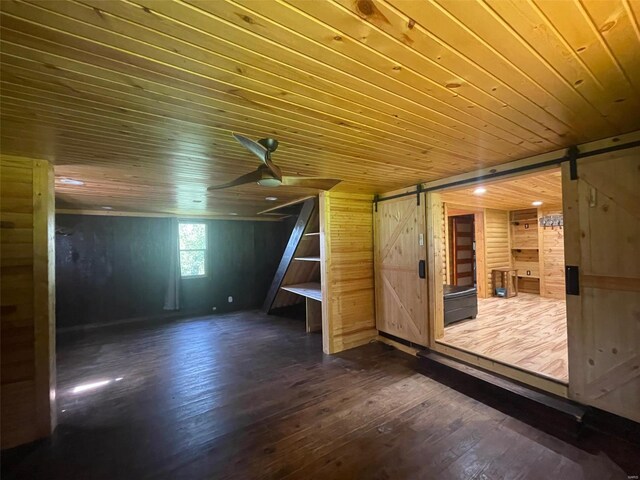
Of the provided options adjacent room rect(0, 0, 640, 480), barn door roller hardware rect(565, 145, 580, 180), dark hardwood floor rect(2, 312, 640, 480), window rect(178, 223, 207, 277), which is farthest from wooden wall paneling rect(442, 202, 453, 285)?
window rect(178, 223, 207, 277)

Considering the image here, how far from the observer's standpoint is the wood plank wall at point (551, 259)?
658 cm

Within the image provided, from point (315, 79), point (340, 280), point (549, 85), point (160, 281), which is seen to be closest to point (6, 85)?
point (315, 79)

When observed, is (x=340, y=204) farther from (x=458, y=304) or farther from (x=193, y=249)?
(x=193, y=249)

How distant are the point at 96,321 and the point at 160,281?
1343mm

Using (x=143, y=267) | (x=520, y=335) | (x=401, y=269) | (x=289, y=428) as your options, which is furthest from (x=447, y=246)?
(x=143, y=267)

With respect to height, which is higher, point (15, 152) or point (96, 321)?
point (15, 152)

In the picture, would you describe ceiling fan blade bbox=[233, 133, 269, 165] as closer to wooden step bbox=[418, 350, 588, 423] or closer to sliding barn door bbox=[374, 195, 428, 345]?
sliding barn door bbox=[374, 195, 428, 345]

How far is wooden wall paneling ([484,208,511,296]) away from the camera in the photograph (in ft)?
23.0

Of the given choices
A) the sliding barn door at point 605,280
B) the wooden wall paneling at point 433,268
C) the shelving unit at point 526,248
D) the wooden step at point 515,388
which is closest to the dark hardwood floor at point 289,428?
the wooden step at point 515,388

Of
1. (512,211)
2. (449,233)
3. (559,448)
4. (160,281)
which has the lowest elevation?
(559,448)

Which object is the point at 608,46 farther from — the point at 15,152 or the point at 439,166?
the point at 15,152

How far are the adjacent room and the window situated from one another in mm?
1764

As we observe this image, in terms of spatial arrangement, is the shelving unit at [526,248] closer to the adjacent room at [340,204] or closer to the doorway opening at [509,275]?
the doorway opening at [509,275]

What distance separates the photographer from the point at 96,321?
5.57 metres
